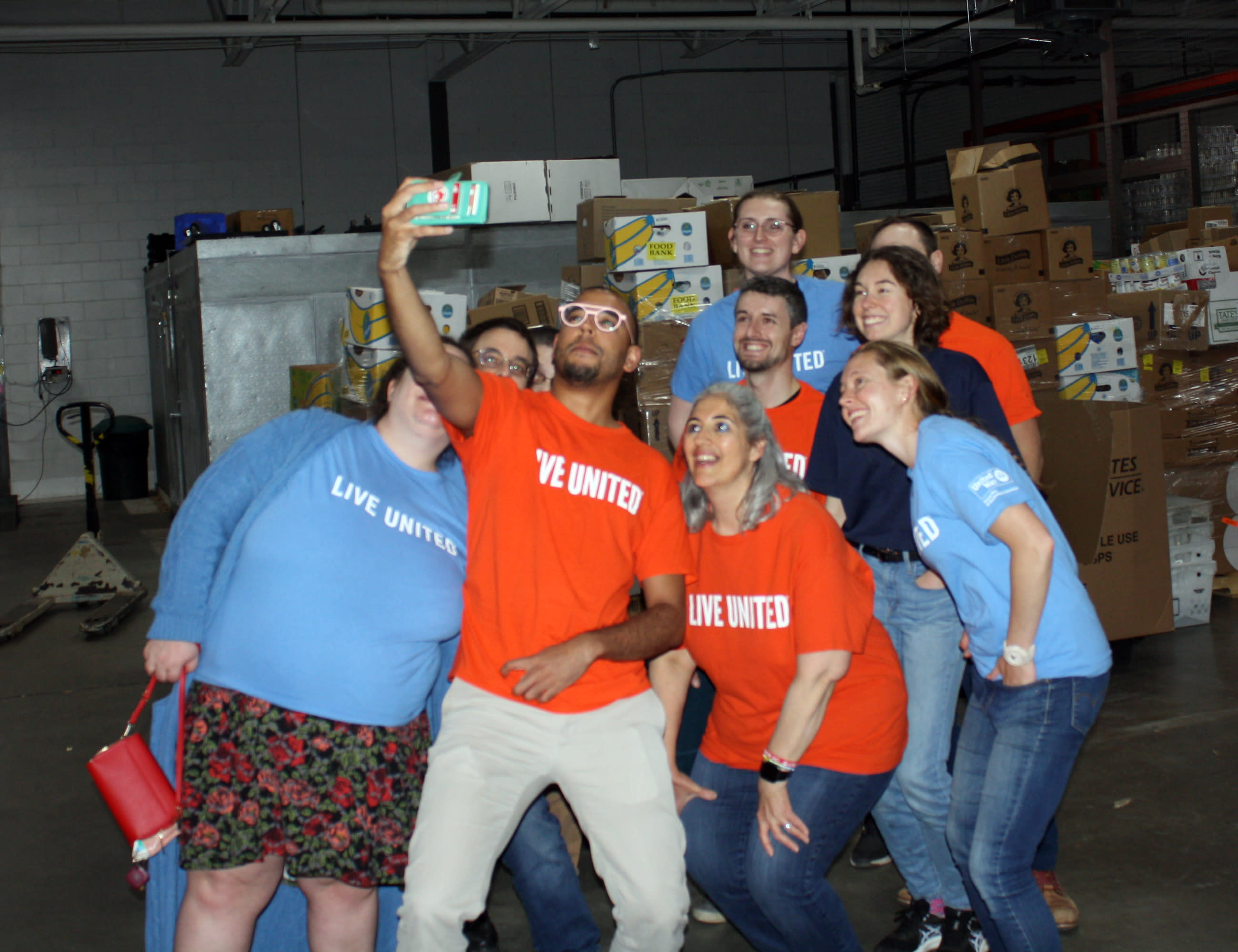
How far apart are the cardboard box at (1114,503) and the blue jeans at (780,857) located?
2623 millimetres

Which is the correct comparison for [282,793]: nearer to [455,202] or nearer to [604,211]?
[455,202]

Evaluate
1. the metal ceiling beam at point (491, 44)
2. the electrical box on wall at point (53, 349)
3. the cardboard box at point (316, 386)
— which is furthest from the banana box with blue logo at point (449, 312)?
the electrical box on wall at point (53, 349)

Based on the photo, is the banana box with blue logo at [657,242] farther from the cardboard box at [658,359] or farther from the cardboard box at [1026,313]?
the cardboard box at [1026,313]

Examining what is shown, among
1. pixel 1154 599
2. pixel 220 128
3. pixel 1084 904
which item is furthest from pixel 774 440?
pixel 220 128

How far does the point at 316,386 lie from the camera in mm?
5969

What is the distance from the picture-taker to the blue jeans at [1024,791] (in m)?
1.95

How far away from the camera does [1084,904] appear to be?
9.12ft

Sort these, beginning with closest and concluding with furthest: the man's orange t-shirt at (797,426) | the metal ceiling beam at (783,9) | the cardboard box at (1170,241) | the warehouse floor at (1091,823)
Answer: the man's orange t-shirt at (797,426) → the warehouse floor at (1091,823) → the cardboard box at (1170,241) → the metal ceiling beam at (783,9)

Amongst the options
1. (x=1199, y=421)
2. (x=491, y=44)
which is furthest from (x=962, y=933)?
(x=491, y=44)

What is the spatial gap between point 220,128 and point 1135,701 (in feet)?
36.6

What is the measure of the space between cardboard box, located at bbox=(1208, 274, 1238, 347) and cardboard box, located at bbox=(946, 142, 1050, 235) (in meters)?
1.09

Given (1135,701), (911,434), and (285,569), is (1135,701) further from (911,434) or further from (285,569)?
(285,569)

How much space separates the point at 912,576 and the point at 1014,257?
12.4 feet

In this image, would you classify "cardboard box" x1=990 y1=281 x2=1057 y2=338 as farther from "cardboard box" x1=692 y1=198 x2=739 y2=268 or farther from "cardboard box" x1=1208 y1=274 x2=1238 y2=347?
"cardboard box" x1=692 y1=198 x2=739 y2=268
